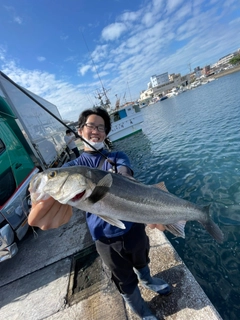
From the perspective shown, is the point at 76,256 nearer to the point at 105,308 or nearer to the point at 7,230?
the point at 105,308

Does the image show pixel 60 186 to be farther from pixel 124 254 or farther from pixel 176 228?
pixel 176 228

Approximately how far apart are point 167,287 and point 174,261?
616 mm

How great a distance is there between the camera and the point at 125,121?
25750mm

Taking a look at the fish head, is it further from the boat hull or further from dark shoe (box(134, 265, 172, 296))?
the boat hull

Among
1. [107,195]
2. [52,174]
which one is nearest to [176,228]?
[107,195]

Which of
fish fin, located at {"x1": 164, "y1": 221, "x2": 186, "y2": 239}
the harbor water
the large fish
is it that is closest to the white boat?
the harbor water

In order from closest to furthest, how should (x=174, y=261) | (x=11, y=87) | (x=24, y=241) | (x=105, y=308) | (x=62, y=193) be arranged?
(x=62, y=193) < (x=105, y=308) < (x=174, y=261) < (x=24, y=241) < (x=11, y=87)

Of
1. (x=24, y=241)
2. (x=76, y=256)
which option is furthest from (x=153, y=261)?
(x=24, y=241)

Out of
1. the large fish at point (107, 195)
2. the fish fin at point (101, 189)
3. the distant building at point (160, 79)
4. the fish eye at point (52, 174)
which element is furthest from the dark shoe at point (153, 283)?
the distant building at point (160, 79)

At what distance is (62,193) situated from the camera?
181cm

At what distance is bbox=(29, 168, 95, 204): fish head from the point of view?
1.80 metres

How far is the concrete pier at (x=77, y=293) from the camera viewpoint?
2646mm

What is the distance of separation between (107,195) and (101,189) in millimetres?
125

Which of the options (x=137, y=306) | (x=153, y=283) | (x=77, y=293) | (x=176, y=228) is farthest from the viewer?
(x=77, y=293)
